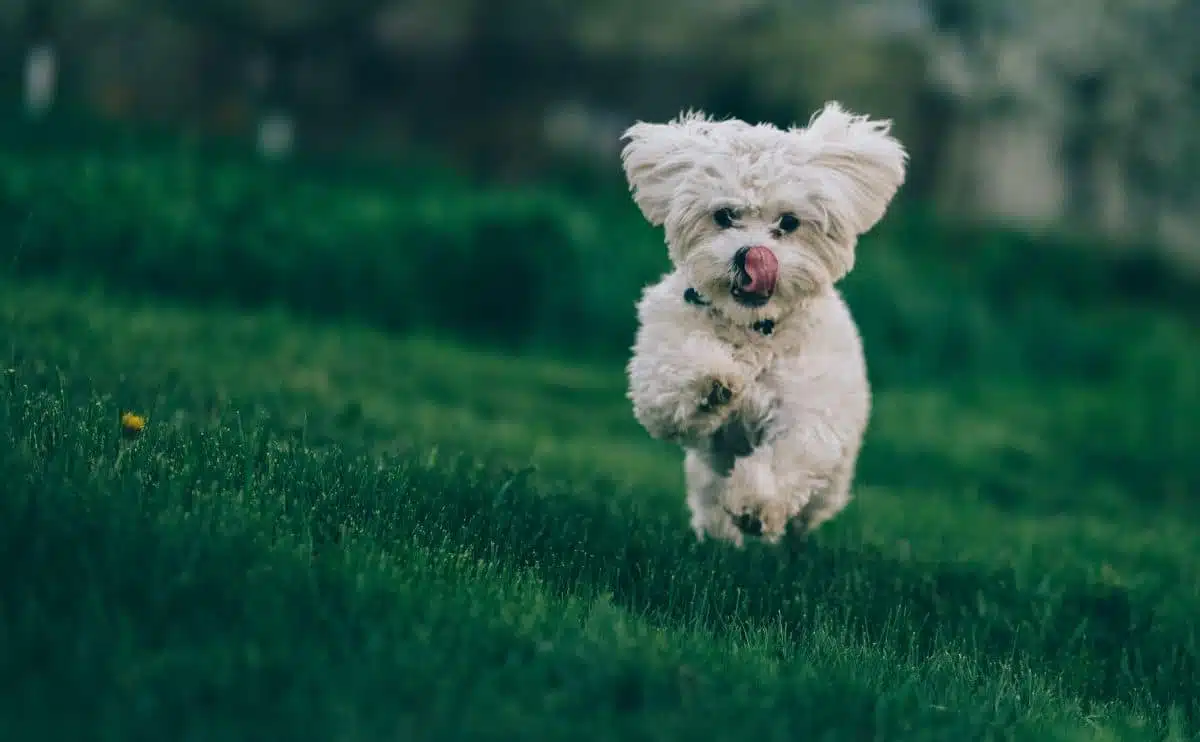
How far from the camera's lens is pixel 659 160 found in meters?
4.91

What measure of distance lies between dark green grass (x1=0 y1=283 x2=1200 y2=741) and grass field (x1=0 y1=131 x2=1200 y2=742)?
0.01 m

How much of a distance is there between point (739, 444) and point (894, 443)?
587 cm

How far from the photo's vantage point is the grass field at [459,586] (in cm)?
276

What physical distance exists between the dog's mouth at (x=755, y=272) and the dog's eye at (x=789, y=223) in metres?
0.19

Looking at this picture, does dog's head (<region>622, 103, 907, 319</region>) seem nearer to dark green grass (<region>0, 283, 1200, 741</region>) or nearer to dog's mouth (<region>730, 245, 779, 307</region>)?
dog's mouth (<region>730, 245, 779, 307</region>)

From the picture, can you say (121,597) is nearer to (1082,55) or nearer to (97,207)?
(97,207)

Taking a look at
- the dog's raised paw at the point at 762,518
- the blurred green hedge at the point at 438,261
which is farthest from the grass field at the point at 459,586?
the blurred green hedge at the point at 438,261

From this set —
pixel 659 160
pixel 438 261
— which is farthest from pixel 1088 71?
pixel 659 160

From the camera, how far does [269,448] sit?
4.56 m

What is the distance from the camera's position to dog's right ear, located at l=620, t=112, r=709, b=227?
4.82 metres

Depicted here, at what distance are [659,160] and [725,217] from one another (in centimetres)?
40

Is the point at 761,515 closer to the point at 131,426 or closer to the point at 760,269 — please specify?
the point at 760,269

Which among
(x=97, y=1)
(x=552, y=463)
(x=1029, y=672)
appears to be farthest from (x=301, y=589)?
(x=97, y=1)

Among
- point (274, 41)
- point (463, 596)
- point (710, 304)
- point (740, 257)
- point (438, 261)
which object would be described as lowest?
point (463, 596)
